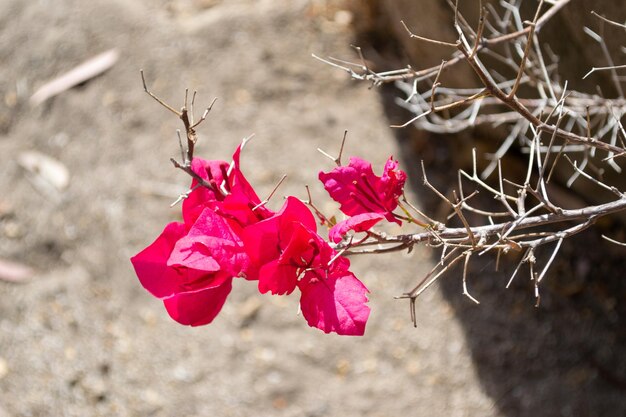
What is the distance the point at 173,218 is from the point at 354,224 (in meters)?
1.31

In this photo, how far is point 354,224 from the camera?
0.70 meters

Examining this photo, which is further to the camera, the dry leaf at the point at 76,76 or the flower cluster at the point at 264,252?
the dry leaf at the point at 76,76

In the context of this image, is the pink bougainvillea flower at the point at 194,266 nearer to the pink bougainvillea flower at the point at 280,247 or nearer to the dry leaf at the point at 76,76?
the pink bougainvillea flower at the point at 280,247

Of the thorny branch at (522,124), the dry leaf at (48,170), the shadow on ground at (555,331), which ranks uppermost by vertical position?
the thorny branch at (522,124)

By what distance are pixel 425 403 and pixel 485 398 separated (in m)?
0.13

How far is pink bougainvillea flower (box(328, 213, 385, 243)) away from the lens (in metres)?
0.70

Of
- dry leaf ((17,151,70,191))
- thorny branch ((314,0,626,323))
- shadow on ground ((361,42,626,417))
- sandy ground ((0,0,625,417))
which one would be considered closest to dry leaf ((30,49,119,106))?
sandy ground ((0,0,625,417))

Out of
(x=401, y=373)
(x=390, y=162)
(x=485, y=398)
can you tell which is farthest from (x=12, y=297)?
(x=390, y=162)

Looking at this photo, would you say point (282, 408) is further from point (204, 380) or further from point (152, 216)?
point (152, 216)

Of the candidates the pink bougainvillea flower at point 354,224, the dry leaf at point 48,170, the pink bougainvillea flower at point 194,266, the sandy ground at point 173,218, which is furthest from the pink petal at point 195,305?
the dry leaf at point 48,170

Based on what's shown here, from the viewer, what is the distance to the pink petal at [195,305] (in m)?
0.71

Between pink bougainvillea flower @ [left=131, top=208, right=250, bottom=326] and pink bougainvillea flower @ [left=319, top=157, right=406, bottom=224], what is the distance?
119 millimetres

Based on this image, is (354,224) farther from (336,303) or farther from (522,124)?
(522,124)

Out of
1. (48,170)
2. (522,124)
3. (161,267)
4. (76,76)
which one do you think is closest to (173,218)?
(48,170)
